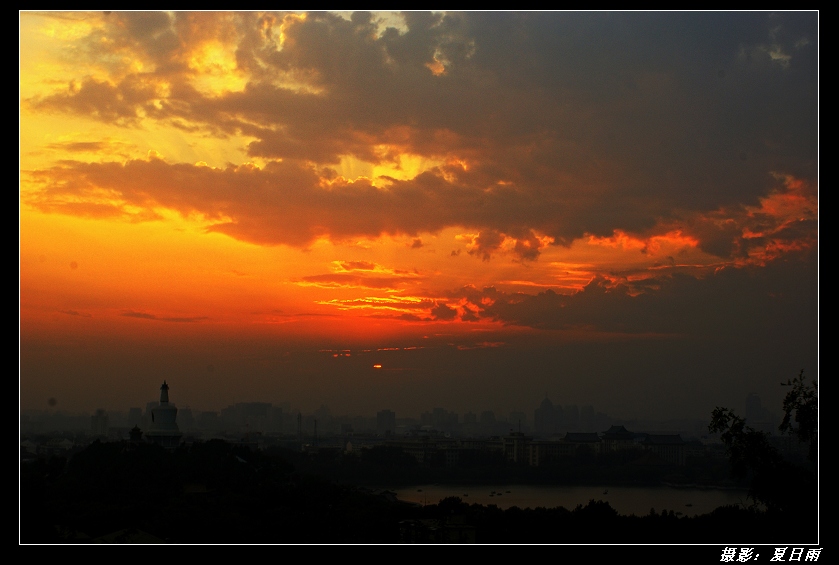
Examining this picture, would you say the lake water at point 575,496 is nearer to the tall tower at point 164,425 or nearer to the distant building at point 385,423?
the distant building at point 385,423

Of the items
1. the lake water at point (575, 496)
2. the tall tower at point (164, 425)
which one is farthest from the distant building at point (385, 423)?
the tall tower at point (164, 425)

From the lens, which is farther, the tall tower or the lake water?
the tall tower

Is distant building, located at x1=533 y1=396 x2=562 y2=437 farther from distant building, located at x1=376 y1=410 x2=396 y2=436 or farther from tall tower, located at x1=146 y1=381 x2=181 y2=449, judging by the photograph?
tall tower, located at x1=146 y1=381 x2=181 y2=449

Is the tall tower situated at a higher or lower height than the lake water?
higher

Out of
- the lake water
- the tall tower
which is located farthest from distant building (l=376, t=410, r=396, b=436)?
the tall tower
